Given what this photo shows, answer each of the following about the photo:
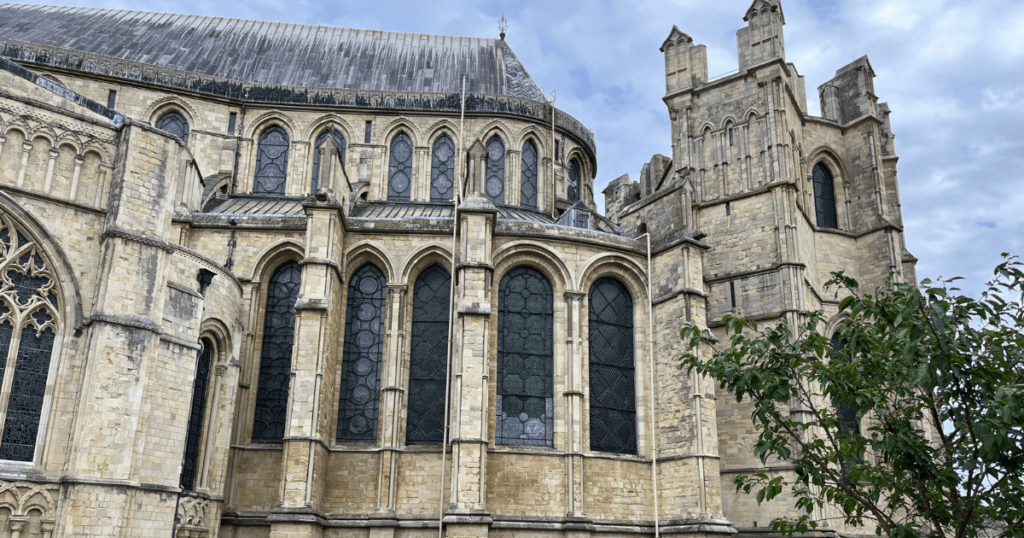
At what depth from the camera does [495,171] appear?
24.2m

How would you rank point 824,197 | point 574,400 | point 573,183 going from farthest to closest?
point 573,183 < point 824,197 < point 574,400

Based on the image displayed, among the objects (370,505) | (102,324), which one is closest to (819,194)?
(370,505)

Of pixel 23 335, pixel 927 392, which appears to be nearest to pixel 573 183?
pixel 23 335

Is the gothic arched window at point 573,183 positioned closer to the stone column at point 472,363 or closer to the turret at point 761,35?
the turret at point 761,35

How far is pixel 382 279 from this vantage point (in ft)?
63.0

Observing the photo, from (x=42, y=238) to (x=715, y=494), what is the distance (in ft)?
45.0

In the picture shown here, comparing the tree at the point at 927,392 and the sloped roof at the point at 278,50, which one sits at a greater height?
the sloped roof at the point at 278,50

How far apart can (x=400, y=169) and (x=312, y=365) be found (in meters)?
8.85

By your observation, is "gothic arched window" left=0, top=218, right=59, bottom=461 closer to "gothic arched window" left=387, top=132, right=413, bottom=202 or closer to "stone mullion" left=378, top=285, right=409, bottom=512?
"stone mullion" left=378, top=285, right=409, bottom=512

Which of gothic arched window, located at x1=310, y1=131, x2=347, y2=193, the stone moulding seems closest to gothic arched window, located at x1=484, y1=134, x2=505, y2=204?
the stone moulding

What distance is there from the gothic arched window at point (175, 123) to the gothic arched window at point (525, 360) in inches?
432

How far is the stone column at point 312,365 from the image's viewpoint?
15805 millimetres

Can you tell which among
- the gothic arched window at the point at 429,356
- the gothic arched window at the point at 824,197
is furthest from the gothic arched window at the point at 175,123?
the gothic arched window at the point at 824,197

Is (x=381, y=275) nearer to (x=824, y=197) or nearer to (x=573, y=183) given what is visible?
(x=573, y=183)
